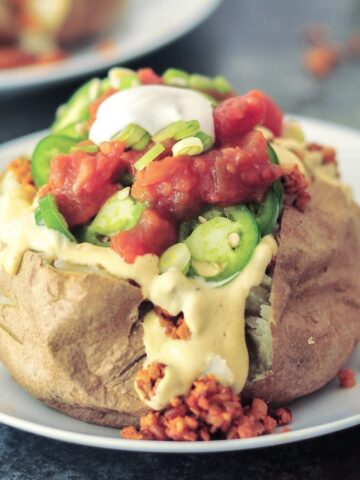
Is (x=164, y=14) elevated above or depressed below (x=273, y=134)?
below

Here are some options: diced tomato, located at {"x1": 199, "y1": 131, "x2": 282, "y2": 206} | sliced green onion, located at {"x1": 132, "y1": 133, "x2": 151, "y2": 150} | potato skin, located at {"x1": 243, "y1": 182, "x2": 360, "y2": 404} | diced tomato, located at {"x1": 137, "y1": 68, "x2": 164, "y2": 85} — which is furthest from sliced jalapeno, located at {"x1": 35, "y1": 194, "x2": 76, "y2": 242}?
diced tomato, located at {"x1": 137, "y1": 68, "x2": 164, "y2": 85}

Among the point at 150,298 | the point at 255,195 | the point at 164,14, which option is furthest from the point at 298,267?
the point at 164,14

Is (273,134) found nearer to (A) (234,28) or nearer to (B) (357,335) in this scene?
(B) (357,335)

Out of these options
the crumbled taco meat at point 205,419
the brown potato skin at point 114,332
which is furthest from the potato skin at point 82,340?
the crumbled taco meat at point 205,419

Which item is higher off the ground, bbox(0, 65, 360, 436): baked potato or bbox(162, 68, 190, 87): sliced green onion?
bbox(162, 68, 190, 87): sliced green onion

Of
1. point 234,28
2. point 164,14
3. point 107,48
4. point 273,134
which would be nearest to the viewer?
point 273,134

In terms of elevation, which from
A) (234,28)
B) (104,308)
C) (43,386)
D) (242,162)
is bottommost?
(234,28)

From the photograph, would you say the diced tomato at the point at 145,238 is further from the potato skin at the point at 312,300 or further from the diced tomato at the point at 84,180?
the potato skin at the point at 312,300

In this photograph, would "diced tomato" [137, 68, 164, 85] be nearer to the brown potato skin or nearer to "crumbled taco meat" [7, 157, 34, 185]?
"crumbled taco meat" [7, 157, 34, 185]
